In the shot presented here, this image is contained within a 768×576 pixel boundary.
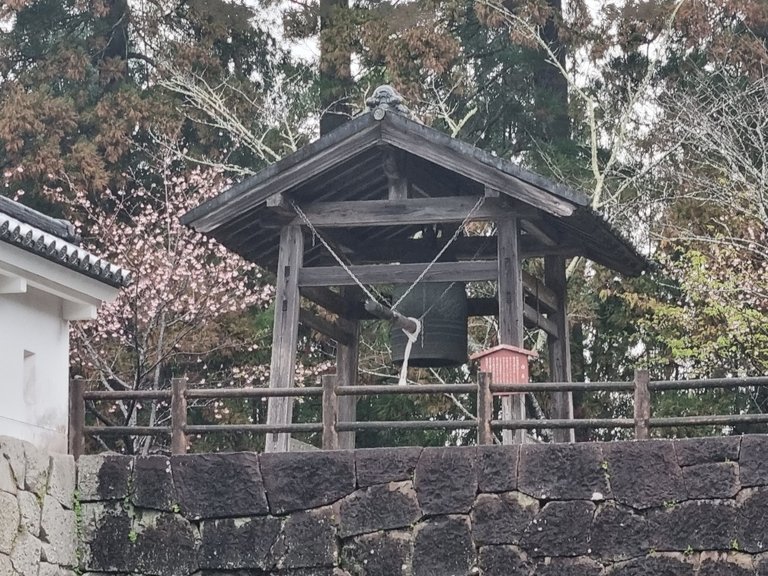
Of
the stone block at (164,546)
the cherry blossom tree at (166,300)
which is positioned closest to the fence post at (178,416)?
the stone block at (164,546)

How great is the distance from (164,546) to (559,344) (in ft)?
15.1

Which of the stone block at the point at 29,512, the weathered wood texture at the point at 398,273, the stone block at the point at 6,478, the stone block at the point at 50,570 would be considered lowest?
the stone block at the point at 50,570

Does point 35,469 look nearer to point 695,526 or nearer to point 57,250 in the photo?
point 57,250

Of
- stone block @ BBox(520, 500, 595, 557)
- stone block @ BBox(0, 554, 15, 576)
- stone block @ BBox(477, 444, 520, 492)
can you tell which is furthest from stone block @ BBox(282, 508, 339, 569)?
stone block @ BBox(0, 554, 15, 576)

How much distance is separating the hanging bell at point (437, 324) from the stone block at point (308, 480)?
1674 millimetres

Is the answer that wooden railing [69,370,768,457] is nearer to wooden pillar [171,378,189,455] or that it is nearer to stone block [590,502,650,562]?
wooden pillar [171,378,189,455]

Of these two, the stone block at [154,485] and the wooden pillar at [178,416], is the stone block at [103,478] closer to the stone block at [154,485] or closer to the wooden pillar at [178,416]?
the stone block at [154,485]

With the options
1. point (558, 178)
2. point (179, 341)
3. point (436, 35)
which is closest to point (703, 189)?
point (558, 178)

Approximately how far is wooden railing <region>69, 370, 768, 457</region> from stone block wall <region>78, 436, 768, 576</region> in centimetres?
20

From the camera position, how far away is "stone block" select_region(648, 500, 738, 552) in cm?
1099

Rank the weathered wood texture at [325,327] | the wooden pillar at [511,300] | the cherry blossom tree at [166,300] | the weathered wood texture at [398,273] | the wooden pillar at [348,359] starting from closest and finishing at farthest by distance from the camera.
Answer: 1. the wooden pillar at [511,300]
2. the weathered wood texture at [398,273]
3. the weathered wood texture at [325,327]
4. the wooden pillar at [348,359]
5. the cherry blossom tree at [166,300]

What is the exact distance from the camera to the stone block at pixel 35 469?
11.1 m

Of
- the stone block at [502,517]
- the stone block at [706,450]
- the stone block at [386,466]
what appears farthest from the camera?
the stone block at [386,466]

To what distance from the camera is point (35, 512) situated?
1123 centimetres
